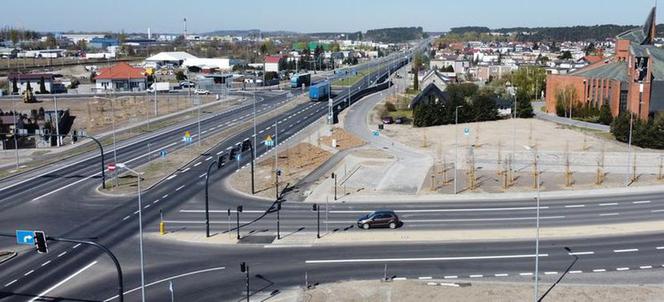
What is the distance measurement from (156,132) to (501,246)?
63.1 metres

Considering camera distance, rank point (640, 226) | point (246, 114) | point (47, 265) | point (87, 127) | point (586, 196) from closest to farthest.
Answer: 1. point (47, 265)
2. point (640, 226)
3. point (586, 196)
4. point (87, 127)
5. point (246, 114)

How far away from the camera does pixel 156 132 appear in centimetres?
9288

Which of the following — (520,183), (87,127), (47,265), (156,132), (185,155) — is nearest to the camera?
(47,265)

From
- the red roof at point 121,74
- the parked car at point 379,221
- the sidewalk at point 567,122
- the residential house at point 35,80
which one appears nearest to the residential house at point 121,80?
the red roof at point 121,74

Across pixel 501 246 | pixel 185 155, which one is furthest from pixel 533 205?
pixel 185 155

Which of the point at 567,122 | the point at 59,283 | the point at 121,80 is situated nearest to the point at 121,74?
the point at 121,80

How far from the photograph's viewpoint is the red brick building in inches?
3556

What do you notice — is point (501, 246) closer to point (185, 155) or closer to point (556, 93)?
point (185, 155)

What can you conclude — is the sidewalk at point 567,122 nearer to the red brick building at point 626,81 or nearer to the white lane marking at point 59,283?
the red brick building at point 626,81

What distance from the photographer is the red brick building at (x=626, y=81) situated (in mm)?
90312

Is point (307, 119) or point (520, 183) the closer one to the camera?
point (520, 183)

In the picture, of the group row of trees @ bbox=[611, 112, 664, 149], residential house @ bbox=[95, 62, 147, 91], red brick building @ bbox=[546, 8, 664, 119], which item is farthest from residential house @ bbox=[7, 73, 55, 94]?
row of trees @ bbox=[611, 112, 664, 149]

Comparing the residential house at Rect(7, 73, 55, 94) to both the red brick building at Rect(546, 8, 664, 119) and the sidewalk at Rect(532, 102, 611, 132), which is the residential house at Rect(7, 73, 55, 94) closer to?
the sidewalk at Rect(532, 102, 611, 132)

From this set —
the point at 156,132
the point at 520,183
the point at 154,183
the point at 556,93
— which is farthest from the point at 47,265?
the point at 556,93
